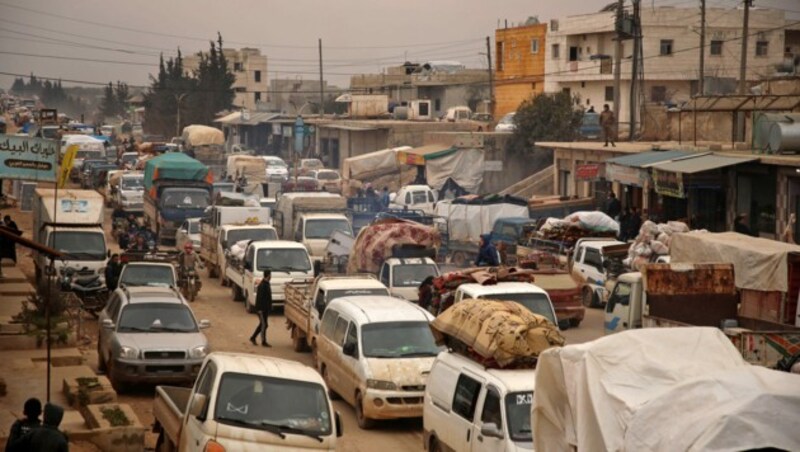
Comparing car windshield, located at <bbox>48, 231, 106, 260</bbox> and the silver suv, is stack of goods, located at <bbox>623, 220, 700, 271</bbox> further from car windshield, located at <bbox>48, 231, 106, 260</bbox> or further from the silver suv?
car windshield, located at <bbox>48, 231, 106, 260</bbox>

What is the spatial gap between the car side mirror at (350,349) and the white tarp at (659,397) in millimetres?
6996

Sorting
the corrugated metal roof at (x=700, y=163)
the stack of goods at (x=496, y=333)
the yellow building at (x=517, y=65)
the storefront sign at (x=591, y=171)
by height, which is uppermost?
the yellow building at (x=517, y=65)

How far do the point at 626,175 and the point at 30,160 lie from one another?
23910mm

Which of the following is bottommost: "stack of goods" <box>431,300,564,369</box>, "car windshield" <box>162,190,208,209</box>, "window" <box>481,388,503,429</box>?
"car windshield" <box>162,190,208,209</box>

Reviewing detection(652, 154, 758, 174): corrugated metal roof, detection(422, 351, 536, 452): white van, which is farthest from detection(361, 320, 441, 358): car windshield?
detection(652, 154, 758, 174): corrugated metal roof

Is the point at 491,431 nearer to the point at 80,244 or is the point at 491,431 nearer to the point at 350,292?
the point at 350,292

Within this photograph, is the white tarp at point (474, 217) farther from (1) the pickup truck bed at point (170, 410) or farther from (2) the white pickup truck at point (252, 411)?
(2) the white pickup truck at point (252, 411)

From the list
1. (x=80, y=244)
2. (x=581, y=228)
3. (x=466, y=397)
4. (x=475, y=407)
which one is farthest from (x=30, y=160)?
(x=581, y=228)

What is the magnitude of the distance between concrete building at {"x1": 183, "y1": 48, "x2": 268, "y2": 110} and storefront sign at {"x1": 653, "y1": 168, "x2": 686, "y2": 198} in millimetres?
113431

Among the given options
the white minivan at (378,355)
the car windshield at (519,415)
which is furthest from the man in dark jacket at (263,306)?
the car windshield at (519,415)

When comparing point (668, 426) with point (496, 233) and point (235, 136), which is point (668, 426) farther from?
point (235, 136)

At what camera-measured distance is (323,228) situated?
3544 cm

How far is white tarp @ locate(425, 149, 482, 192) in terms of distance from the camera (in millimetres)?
55844

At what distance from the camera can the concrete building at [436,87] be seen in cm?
10262
